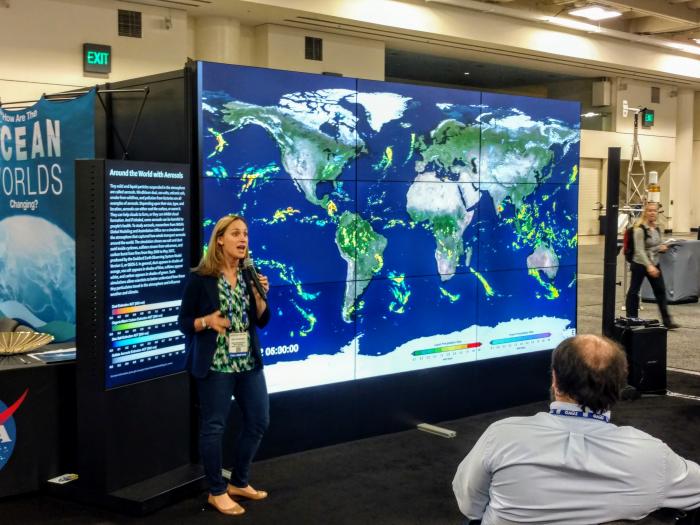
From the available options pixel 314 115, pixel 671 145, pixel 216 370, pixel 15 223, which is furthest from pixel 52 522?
pixel 671 145

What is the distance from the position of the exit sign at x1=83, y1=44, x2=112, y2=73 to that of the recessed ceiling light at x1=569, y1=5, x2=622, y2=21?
8.41 metres

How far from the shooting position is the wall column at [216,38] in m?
11.8

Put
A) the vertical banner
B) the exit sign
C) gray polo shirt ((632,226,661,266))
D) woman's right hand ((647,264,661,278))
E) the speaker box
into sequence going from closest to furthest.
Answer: the vertical banner < the speaker box < woman's right hand ((647,264,661,278)) < gray polo shirt ((632,226,661,266)) < the exit sign

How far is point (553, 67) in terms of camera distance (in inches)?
693

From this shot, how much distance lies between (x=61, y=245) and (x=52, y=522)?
5.83 feet

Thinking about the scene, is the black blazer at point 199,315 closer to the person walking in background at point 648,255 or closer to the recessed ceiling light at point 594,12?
the person walking in background at point 648,255

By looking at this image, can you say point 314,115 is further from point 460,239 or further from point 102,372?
point 102,372

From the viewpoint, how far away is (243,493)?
405 cm

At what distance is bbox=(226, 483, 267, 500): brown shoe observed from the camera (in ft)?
13.3

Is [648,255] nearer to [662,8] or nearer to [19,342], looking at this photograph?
[19,342]

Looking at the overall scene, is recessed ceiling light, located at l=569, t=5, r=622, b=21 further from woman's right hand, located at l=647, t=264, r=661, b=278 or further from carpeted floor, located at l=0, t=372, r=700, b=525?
carpeted floor, located at l=0, t=372, r=700, b=525

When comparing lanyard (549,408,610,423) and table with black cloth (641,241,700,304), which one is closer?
lanyard (549,408,610,423)

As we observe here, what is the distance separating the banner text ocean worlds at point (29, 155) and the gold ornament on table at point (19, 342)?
0.93m

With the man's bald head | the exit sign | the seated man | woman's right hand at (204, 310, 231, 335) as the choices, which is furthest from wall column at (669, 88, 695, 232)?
the seated man
